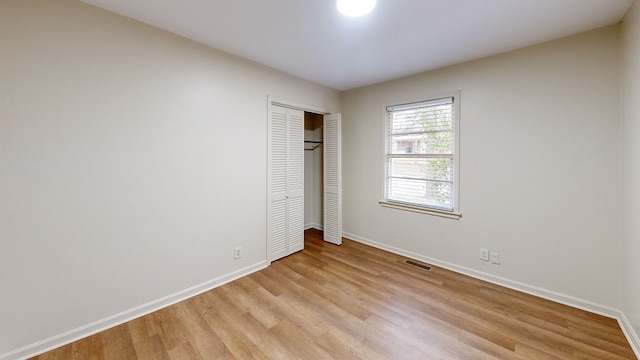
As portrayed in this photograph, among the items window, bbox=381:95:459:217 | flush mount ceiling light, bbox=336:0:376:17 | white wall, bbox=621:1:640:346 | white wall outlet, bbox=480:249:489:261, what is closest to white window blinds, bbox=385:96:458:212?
window, bbox=381:95:459:217

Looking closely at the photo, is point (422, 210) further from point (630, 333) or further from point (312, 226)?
point (312, 226)

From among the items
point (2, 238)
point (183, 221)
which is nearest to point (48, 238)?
point (2, 238)

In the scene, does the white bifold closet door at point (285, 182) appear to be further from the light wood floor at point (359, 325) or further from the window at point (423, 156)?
the window at point (423, 156)

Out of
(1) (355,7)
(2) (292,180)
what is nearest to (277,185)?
(2) (292,180)

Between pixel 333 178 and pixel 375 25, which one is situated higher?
pixel 375 25

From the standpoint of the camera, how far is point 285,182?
341cm

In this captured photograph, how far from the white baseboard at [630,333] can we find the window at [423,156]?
1.46m

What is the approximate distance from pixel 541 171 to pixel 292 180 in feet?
9.26

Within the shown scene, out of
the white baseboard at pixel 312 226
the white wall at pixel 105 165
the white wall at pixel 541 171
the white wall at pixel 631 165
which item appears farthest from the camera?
the white baseboard at pixel 312 226

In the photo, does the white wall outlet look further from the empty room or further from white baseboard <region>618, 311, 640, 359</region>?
white baseboard <region>618, 311, 640, 359</region>

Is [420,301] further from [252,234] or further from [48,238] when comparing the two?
[48,238]

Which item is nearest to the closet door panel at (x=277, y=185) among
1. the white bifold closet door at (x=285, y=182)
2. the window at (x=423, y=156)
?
the white bifold closet door at (x=285, y=182)

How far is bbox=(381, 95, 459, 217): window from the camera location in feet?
10.1

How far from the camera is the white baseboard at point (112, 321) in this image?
66.0 inches
